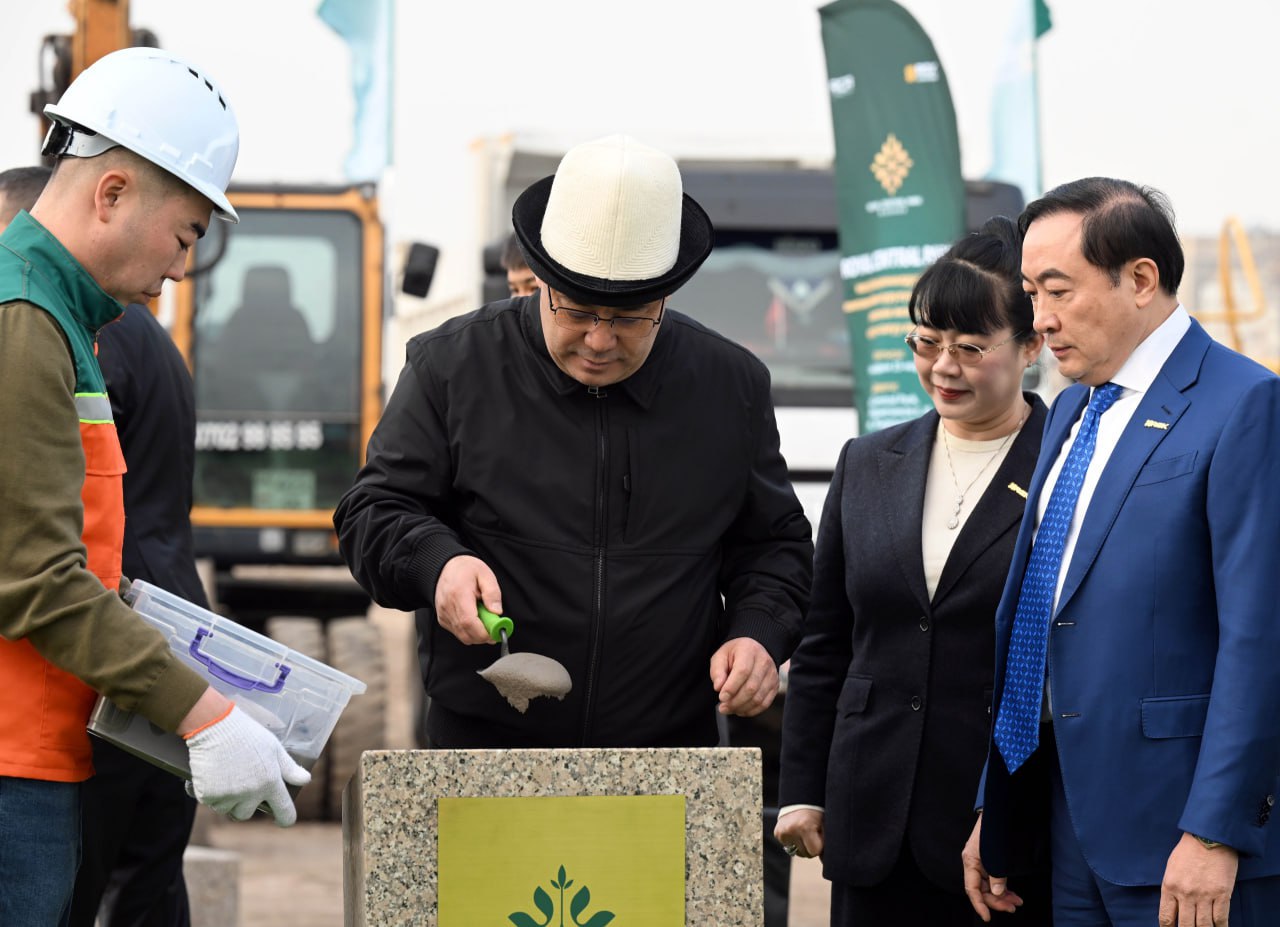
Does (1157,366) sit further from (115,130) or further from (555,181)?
(115,130)

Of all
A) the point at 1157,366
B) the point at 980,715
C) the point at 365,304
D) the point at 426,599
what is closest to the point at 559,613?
the point at 426,599

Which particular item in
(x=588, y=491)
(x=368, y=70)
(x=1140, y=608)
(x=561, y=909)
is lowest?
(x=561, y=909)

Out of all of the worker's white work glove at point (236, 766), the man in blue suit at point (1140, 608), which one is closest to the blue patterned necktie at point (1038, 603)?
the man in blue suit at point (1140, 608)

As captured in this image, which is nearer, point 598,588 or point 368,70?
Answer: point 598,588

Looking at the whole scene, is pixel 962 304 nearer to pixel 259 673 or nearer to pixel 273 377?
pixel 259 673

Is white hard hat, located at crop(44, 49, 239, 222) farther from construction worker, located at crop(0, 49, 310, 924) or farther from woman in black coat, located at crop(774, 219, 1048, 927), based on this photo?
woman in black coat, located at crop(774, 219, 1048, 927)

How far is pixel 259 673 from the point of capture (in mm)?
2920

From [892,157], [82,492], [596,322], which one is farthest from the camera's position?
[892,157]

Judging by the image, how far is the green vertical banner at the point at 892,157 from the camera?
778 centimetres

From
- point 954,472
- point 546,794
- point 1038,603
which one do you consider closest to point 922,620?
point 954,472

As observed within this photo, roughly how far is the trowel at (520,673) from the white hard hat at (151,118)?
2.63 feet

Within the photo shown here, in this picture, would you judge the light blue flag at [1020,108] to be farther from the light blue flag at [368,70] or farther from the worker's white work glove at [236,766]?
the worker's white work glove at [236,766]

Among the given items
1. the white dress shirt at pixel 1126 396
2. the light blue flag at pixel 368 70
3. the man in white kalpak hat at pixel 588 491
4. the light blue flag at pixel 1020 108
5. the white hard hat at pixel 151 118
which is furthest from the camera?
the light blue flag at pixel 368 70

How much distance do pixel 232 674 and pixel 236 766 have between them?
0.28 meters
